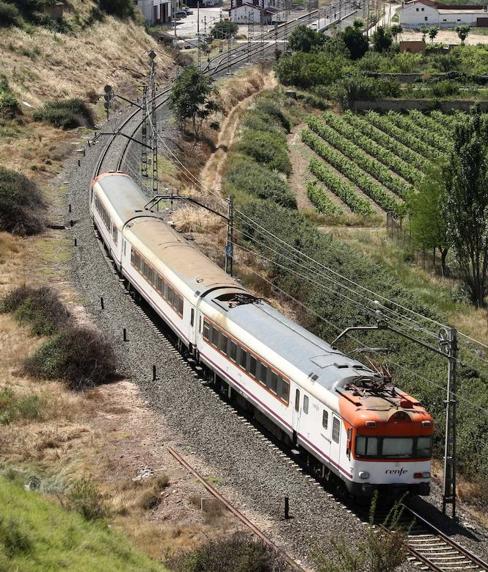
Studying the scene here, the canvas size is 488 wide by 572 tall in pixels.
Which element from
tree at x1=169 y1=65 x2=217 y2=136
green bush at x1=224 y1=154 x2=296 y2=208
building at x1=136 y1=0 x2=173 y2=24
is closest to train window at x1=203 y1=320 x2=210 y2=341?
green bush at x1=224 y1=154 x2=296 y2=208

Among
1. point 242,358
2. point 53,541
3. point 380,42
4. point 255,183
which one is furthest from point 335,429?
point 380,42

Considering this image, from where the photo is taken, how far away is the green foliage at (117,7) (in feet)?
325

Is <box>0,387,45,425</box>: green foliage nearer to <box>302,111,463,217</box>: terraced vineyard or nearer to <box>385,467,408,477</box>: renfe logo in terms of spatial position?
<box>385,467,408,477</box>: renfe logo

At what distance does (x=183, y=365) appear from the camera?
98.9 ft

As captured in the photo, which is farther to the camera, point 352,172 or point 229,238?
point 352,172

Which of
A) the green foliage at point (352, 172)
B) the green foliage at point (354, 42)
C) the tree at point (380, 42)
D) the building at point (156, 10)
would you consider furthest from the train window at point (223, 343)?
the tree at point (380, 42)

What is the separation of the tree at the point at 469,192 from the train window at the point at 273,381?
20.7 meters

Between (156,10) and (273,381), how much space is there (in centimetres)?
10805

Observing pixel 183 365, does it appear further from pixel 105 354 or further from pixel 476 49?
pixel 476 49

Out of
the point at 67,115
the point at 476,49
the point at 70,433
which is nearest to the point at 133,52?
the point at 67,115

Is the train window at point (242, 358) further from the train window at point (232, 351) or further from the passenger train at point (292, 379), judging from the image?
the train window at point (232, 351)

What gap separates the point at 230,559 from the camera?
17.8 metres

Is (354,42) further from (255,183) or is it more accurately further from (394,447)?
(394,447)

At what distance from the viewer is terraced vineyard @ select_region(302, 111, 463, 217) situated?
65938 millimetres
